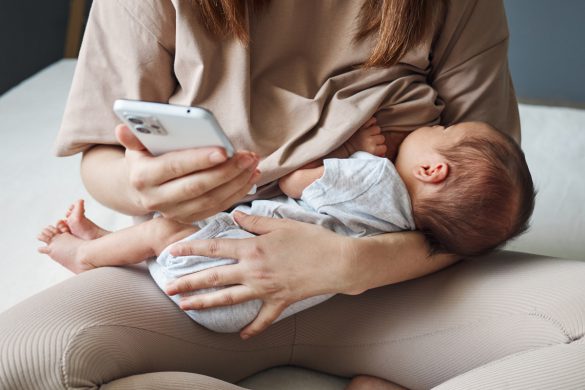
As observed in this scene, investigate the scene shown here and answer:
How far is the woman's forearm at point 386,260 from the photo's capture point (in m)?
0.91

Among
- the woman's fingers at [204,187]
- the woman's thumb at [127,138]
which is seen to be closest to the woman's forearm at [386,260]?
the woman's fingers at [204,187]

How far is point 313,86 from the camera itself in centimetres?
107

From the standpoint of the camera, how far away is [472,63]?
111 centimetres

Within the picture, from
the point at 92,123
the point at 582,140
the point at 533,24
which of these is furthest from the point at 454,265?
the point at 533,24

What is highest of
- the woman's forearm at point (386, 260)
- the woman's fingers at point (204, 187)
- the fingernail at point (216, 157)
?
the fingernail at point (216, 157)

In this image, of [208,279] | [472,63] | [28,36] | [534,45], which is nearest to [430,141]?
[472,63]

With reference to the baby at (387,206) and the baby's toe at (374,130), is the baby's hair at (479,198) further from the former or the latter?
the baby's toe at (374,130)

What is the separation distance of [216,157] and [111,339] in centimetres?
28

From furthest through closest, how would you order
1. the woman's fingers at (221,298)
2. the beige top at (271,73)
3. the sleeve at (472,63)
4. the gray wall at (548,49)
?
the gray wall at (548,49)
the sleeve at (472,63)
the beige top at (271,73)
the woman's fingers at (221,298)

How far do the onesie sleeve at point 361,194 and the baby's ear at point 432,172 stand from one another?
32 millimetres

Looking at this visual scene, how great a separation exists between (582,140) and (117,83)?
1280mm

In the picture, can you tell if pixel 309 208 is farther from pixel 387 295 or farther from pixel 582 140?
pixel 582 140

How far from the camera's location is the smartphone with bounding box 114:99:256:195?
0.68m

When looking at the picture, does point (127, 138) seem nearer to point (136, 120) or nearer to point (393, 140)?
point (136, 120)
